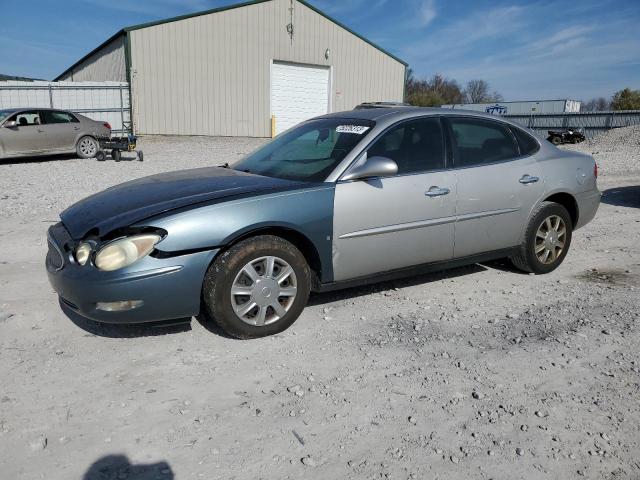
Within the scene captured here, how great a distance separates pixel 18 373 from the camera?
3.17 metres

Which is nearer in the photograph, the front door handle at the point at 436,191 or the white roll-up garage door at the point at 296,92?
the front door handle at the point at 436,191

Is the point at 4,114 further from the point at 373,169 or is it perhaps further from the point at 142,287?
the point at 373,169

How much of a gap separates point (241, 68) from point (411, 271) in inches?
817

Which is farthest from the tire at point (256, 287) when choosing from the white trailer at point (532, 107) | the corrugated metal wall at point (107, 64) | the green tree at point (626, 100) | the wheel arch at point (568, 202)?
the green tree at point (626, 100)

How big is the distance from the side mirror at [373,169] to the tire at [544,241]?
1.82 metres

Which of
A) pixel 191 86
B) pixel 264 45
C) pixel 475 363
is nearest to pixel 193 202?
pixel 475 363

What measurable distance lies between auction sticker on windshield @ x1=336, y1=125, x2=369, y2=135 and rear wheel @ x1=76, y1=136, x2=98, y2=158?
12619 millimetres

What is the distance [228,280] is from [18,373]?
133 centimetres

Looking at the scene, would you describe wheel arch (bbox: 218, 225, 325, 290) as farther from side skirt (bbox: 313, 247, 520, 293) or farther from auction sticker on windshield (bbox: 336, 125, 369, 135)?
auction sticker on windshield (bbox: 336, 125, 369, 135)

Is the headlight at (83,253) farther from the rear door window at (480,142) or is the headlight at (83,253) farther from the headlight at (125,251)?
the rear door window at (480,142)

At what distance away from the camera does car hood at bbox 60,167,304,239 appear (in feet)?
11.3

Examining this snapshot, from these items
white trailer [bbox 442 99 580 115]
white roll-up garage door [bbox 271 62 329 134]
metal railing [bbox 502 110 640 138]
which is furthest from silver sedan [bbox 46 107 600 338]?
white trailer [bbox 442 99 580 115]

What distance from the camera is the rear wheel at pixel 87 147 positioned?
14945 millimetres

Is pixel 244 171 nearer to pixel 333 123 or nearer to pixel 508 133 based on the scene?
pixel 333 123
